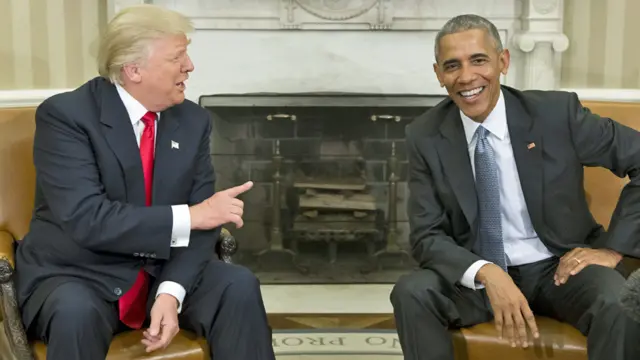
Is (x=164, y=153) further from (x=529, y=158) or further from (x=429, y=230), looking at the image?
(x=529, y=158)

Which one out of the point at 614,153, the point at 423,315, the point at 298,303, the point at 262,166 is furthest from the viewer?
the point at 262,166

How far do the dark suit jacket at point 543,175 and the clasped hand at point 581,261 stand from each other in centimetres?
3

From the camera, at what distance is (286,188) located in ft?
12.2

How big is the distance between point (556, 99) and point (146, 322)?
119 centimetres

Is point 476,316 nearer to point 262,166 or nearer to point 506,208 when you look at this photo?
point 506,208

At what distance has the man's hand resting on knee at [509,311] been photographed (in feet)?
6.24

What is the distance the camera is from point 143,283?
2068 mm

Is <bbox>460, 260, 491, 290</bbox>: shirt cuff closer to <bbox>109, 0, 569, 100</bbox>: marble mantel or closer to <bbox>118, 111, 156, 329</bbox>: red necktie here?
<bbox>118, 111, 156, 329</bbox>: red necktie

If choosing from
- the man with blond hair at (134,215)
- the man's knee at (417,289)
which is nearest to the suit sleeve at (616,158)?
the man's knee at (417,289)

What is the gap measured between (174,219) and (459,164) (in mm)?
728

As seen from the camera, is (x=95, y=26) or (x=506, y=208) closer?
(x=506, y=208)

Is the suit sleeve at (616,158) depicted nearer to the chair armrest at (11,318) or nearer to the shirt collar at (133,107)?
the shirt collar at (133,107)

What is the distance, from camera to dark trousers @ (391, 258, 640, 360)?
1853 mm

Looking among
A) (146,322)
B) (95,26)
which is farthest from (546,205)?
(95,26)
